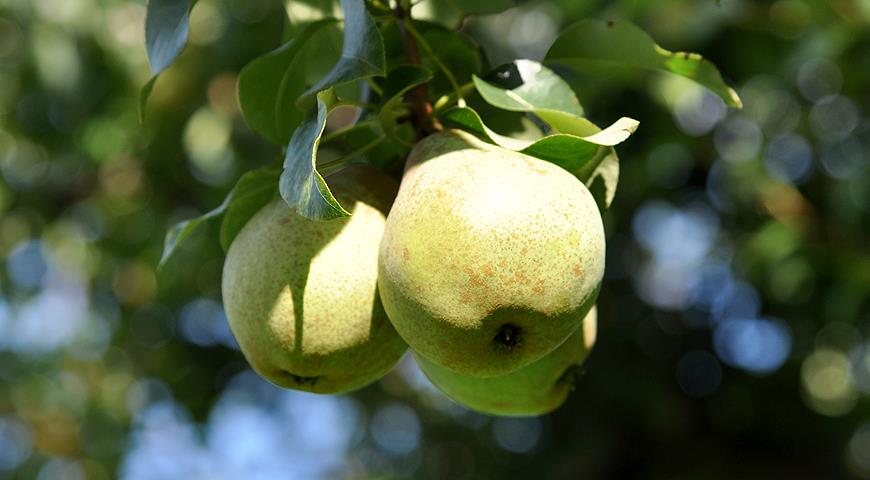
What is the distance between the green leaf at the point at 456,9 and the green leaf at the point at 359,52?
46 cm

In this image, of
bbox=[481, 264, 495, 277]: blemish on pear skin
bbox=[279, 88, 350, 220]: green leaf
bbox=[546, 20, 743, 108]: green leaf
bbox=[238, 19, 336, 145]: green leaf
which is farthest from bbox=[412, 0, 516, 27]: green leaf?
bbox=[481, 264, 495, 277]: blemish on pear skin

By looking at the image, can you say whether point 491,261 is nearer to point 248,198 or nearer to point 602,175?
point 602,175

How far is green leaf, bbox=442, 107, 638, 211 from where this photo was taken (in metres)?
1.01

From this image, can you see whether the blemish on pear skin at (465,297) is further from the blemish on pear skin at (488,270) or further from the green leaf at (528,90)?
the green leaf at (528,90)

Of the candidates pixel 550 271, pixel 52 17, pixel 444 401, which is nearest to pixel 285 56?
pixel 550 271

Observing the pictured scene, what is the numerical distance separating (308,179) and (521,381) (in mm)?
472

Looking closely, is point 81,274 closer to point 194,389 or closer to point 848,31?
point 194,389

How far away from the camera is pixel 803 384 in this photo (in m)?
5.08

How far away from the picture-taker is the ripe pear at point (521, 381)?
124 cm

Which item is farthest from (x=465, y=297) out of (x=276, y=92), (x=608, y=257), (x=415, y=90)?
(x=608, y=257)

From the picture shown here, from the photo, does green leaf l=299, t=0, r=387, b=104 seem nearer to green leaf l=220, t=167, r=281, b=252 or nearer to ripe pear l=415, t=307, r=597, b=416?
green leaf l=220, t=167, r=281, b=252

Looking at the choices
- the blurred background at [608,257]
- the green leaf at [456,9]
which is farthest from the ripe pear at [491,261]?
the blurred background at [608,257]

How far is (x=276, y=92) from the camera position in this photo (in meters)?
1.31

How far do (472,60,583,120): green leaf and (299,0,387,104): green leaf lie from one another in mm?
146
